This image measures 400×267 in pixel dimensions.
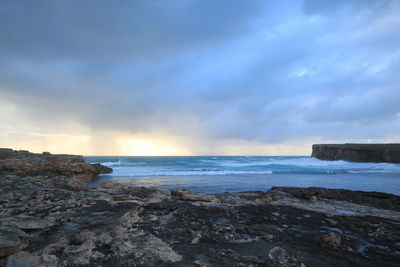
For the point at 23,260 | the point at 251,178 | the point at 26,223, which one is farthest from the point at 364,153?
the point at 23,260

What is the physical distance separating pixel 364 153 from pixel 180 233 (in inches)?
1993

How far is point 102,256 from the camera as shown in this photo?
2.90m

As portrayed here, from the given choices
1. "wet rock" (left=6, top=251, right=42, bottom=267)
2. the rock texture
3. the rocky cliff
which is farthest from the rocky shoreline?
the rock texture

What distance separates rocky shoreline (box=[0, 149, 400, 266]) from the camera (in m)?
2.90

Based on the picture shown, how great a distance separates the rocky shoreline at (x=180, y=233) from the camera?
2900 millimetres

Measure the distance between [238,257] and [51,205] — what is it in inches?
179

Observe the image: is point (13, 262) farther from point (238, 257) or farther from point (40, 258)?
point (238, 257)

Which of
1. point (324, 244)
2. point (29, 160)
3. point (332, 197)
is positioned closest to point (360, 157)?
point (332, 197)

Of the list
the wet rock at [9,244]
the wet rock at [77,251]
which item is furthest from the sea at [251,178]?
the wet rock at [9,244]

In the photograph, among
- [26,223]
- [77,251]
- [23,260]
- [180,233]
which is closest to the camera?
[23,260]

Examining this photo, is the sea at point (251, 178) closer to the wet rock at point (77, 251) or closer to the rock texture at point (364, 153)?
the wet rock at point (77, 251)

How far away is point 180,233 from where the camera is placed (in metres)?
3.91

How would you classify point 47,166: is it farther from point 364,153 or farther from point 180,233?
point 364,153

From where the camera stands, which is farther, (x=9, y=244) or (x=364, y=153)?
(x=364, y=153)
